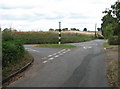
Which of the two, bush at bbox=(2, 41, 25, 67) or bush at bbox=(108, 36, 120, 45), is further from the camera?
bush at bbox=(108, 36, 120, 45)

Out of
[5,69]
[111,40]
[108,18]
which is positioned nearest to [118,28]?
[108,18]

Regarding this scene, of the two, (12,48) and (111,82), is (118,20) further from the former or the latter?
(12,48)

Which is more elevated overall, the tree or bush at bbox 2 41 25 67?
the tree

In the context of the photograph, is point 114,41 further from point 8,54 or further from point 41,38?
point 8,54

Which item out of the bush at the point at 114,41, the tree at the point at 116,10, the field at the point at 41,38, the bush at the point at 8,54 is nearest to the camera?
the bush at the point at 8,54

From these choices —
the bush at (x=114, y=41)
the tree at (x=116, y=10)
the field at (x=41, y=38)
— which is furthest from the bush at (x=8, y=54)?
the field at (x=41, y=38)

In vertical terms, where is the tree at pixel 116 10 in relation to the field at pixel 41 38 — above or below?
above

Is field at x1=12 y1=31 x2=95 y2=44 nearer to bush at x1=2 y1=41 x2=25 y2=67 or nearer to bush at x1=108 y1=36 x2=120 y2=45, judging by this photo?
bush at x1=108 y1=36 x2=120 y2=45

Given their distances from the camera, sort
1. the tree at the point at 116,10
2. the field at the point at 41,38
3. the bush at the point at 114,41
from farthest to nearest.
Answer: the field at the point at 41,38, the bush at the point at 114,41, the tree at the point at 116,10

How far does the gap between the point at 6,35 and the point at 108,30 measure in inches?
948

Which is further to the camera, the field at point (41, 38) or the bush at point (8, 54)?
the field at point (41, 38)

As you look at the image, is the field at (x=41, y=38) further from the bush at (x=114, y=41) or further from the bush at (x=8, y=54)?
the bush at (x=8, y=54)

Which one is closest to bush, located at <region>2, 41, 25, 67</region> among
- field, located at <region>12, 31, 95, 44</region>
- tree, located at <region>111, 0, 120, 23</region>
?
tree, located at <region>111, 0, 120, 23</region>

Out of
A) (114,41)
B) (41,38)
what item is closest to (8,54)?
(114,41)
